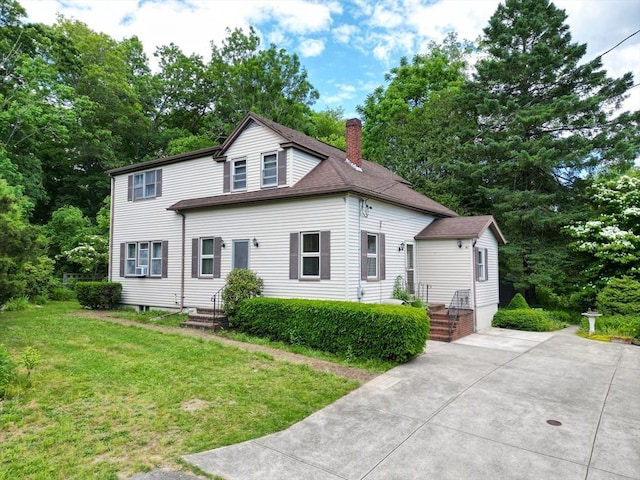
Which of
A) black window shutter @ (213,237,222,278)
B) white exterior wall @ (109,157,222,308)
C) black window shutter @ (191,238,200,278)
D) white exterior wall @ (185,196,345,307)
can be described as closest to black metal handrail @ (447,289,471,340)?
white exterior wall @ (185,196,345,307)

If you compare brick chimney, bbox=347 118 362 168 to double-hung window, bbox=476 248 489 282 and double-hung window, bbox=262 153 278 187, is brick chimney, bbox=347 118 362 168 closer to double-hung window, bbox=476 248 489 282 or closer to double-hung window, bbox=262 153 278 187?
double-hung window, bbox=262 153 278 187

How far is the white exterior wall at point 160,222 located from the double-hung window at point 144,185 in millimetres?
297

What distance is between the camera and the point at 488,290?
14328 mm

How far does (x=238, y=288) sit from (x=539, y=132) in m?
16.5

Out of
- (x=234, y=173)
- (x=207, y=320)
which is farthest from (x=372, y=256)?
(x=234, y=173)

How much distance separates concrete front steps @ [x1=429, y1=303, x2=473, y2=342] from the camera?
11195mm

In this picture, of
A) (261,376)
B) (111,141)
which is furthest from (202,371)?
(111,141)

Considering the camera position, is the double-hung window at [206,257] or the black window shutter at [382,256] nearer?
the black window shutter at [382,256]

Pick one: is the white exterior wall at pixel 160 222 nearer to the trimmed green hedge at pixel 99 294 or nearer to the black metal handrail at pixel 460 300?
the trimmed green hedge at pixel 99 294

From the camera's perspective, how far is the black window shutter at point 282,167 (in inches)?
489

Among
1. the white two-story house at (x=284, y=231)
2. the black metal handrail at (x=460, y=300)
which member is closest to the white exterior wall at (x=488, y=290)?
the white two-story house at (x=284, y=231)

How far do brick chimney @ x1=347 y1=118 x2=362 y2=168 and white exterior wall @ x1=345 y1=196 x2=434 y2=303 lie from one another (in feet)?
9.68

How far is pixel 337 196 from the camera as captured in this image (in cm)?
1095

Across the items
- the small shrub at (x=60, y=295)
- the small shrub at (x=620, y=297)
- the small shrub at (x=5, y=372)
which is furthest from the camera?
the small shrub at (x=60, y=295)
